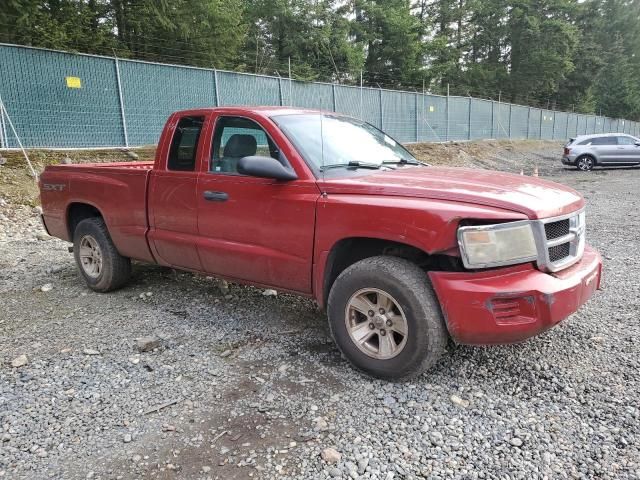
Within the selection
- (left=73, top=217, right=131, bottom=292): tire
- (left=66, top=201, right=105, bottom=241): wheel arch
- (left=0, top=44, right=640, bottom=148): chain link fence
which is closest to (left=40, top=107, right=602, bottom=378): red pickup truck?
(left=73, top=217, right=131, bottom=292): tire

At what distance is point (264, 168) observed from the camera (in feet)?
11.5

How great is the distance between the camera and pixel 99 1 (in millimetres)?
16672

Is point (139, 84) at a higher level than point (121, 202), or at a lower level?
higher

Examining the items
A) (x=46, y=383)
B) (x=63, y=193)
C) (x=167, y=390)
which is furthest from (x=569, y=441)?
(x=63, y=193)

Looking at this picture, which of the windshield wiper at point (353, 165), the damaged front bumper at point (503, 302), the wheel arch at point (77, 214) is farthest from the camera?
the wheel arch at point (77, 214)

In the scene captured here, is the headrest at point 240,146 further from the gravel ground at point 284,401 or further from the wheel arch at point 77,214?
the wheel arch at point 77,214

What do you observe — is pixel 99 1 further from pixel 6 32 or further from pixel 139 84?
pixel 139 84

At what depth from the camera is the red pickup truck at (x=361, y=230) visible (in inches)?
114

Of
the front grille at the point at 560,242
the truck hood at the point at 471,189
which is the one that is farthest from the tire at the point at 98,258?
the front grille at the point at 560,242

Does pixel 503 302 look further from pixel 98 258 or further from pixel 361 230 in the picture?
pixel 98 258

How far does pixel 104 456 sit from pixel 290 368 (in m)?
1.31

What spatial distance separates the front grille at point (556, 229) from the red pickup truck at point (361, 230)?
14mm

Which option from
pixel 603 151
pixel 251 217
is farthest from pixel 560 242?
pixel 603 151

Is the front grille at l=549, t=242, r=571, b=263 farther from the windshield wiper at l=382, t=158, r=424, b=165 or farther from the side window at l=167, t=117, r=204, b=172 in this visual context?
the side window at l=167, t=117, r=204, b=172
